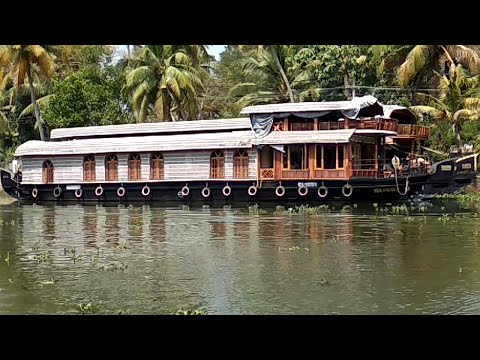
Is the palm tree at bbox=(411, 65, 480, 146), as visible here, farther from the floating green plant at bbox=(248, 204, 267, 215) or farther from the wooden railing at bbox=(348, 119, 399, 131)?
the floating green plant at bbox=(248, 204, 267, 215)

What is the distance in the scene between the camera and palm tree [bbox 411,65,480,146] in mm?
18375

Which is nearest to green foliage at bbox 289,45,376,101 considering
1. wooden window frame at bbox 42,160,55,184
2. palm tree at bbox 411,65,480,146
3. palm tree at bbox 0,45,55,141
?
palm tree at bbox 411,65,480,146

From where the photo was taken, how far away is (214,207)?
16.3 m

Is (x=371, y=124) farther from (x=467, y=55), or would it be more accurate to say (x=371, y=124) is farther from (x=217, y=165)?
(x=467, y=55)

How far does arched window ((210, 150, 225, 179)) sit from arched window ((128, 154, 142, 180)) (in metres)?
2.08

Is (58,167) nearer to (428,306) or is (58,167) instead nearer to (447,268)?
(447,268)

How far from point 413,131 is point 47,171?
972cm

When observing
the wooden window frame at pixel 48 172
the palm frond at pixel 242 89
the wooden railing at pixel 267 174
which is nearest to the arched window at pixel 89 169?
the wooden window frame at pixel 48 172

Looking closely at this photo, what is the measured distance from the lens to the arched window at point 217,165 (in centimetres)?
1730

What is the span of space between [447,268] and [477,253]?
48.7 inches

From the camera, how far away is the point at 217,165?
1739 centimetres

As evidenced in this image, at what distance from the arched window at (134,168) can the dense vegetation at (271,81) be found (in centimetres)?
352

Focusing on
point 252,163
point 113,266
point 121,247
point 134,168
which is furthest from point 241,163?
point 113,266
